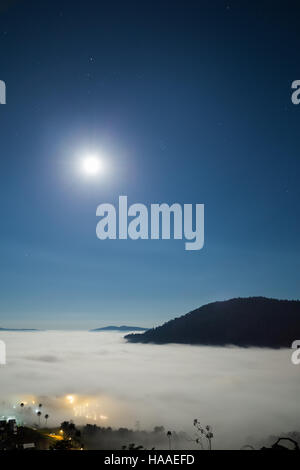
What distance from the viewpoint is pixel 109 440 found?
199m

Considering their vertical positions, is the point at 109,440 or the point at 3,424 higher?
the point at 3,424
